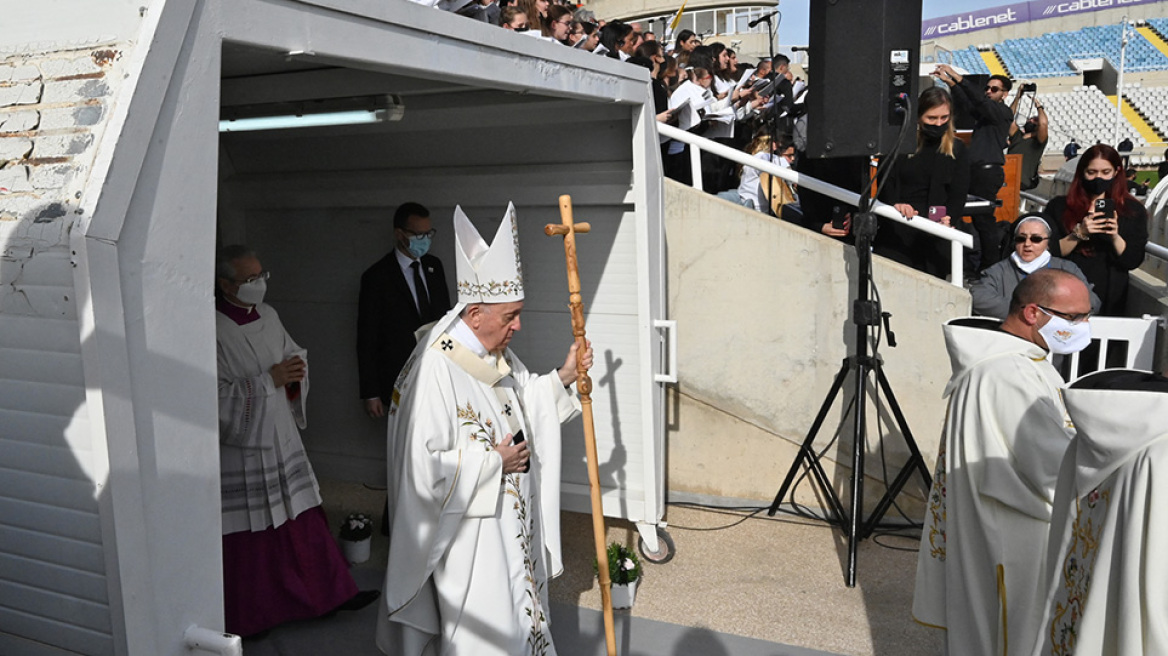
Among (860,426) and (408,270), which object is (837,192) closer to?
(860,426)

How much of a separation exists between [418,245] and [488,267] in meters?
1.94

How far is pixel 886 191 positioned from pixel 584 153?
213 centimetres

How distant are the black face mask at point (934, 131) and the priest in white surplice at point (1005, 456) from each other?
2.45 meters

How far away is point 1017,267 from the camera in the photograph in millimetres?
5414

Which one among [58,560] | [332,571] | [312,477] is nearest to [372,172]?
[312,477]

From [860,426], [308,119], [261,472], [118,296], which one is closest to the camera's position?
[118,296]

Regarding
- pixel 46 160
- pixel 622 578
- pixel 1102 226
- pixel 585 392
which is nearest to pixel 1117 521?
pixel 585 392

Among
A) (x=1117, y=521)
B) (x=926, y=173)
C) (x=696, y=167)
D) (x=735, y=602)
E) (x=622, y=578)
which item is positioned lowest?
(x=735, y=602)

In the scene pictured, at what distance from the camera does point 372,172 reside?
573cm

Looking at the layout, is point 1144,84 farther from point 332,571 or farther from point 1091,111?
point 332,571

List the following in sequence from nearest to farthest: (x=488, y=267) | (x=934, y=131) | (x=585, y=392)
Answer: (x=488, y=267)
(x=585, y=392)
(x=934, y=131)

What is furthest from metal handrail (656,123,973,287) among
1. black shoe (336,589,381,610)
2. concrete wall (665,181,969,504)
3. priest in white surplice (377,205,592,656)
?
black shoe (336,589,381,610)

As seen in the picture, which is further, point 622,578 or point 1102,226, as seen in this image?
point 1102,226

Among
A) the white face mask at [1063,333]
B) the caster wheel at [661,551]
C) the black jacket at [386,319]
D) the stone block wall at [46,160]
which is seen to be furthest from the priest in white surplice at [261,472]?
the white face mask at [1063,333]
